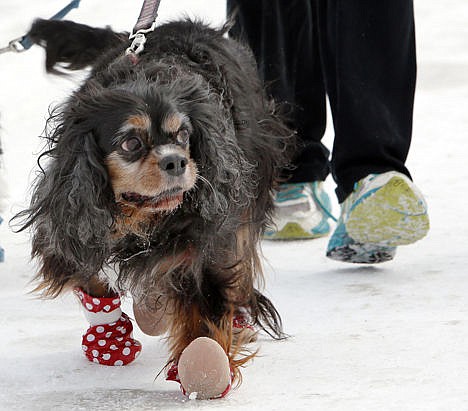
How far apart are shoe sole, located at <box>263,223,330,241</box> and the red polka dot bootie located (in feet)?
4.04

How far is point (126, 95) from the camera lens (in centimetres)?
201

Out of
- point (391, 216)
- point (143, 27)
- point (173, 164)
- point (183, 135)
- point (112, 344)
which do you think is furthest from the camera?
point (391, 216)

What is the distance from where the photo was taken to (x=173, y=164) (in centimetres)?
190

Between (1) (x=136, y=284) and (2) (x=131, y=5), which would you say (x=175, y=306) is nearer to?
Result: (1) (x=136, y=284)

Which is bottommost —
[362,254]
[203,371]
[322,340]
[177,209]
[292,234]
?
[292,234]

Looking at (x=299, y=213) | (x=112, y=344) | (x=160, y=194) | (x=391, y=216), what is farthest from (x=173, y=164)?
(x=299, y=213)

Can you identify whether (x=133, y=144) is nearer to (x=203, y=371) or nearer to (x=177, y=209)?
(x=177, y=209)

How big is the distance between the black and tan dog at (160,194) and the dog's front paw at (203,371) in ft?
0.32

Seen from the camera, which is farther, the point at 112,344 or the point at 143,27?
the point at 143,27

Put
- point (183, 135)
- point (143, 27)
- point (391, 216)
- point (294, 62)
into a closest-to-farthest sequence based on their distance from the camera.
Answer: point (183, 135)
point (143, 27)
point (391, 216)
point (294, 62)

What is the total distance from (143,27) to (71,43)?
2.06 feet

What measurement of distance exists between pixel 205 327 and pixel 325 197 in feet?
5.20

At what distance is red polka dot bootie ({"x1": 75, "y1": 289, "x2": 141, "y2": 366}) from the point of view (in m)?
→ 2.36

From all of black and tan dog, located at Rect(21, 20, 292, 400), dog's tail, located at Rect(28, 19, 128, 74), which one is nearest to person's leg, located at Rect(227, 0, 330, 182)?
dog's tail, located at Rect(28, 19, 128, 74)
